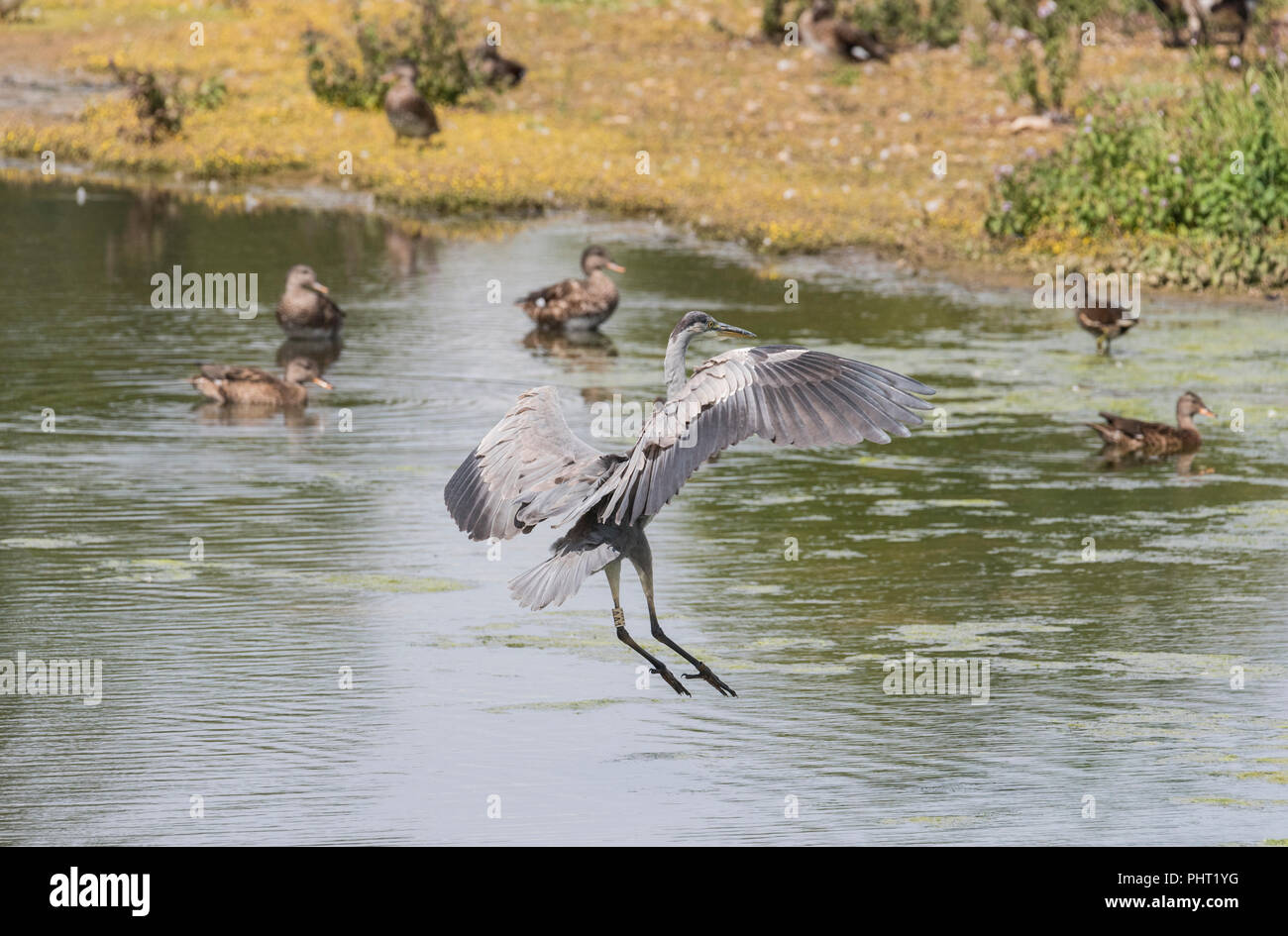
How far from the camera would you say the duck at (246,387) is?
13953mm

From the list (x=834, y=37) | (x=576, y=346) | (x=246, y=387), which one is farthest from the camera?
(x=834, y=37)

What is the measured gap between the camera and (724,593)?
9898mm

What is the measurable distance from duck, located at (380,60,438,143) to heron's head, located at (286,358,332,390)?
1134 cm

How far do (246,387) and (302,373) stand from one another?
0.45m

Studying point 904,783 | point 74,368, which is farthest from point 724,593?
point 74,368

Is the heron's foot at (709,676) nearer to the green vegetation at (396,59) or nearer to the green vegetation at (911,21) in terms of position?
the green vegetation at (396,59)

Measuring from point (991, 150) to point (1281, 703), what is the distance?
15.7m

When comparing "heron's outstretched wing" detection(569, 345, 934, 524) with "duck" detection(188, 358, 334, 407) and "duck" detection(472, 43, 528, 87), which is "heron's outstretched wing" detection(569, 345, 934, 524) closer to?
"duck" detection(188, 358, 334, 407)

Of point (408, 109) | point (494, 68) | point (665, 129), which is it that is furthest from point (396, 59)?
point (665, 129)

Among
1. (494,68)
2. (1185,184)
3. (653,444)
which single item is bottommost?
(653,444)

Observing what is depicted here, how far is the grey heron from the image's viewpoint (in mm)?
6723

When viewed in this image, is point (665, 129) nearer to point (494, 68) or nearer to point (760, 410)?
point (494, 68)

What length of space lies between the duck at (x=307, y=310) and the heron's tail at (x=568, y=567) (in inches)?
338

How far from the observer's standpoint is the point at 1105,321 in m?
15.7
